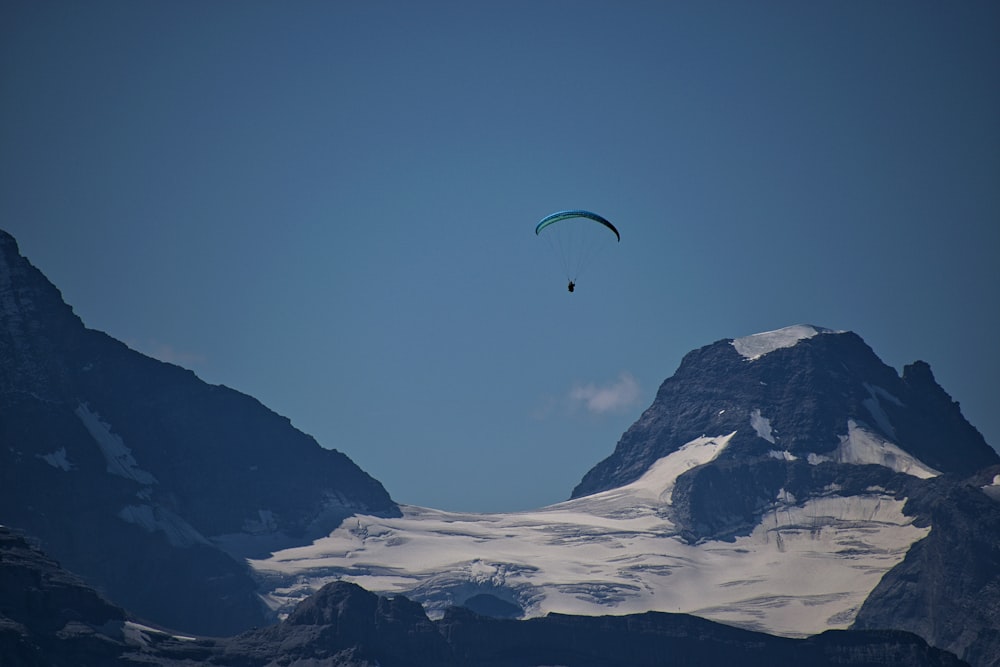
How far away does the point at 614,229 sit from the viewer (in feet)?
611

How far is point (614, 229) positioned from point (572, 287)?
9.03m

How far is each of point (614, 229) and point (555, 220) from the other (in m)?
9.20

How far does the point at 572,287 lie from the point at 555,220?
8.04 metres

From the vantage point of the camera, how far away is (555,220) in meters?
193

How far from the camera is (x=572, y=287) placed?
19125 cm
